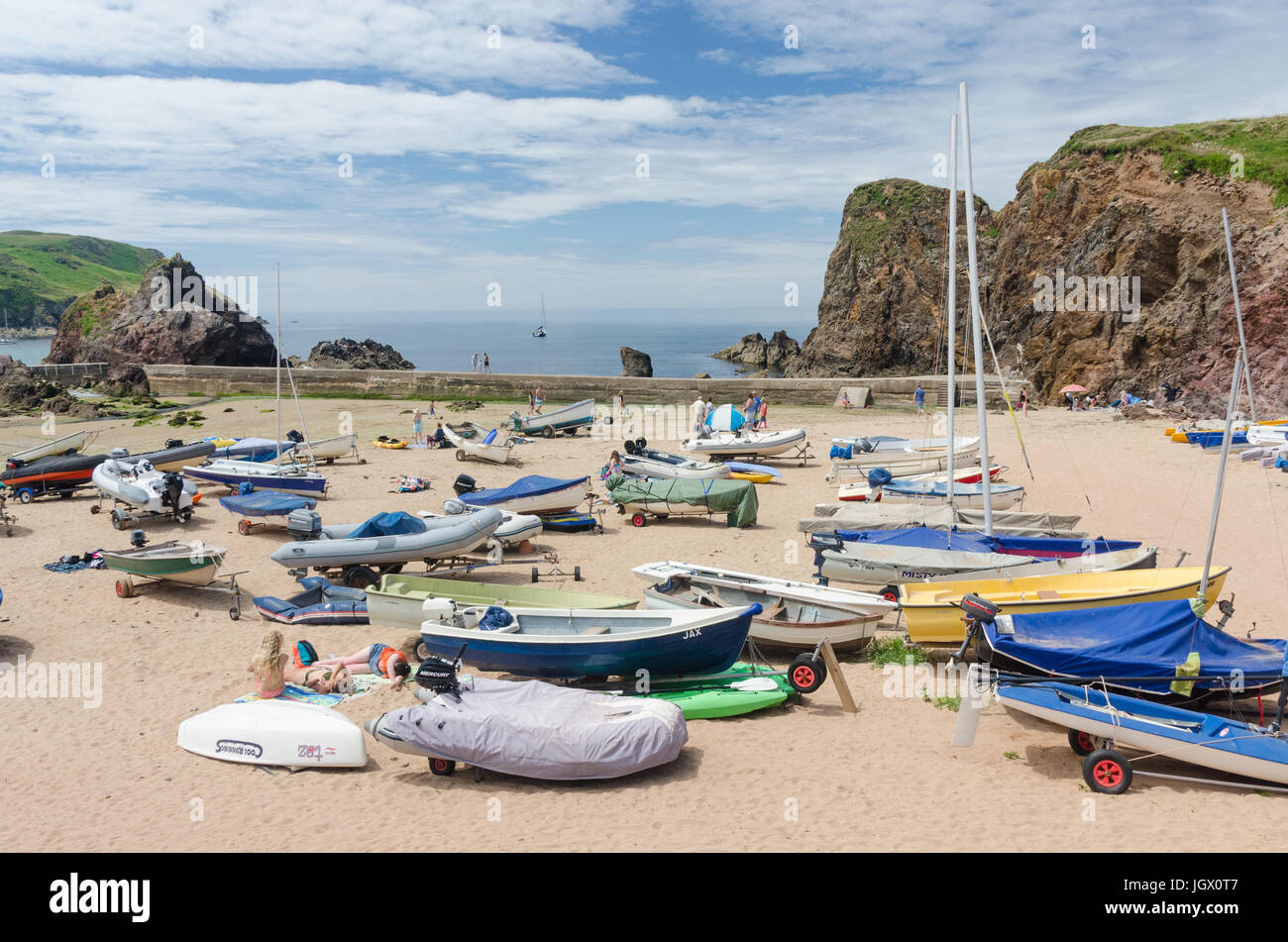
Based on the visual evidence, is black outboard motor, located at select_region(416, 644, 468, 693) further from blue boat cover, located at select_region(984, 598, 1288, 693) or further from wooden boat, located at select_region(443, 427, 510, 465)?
wooden boat, located at select_region(443, 427, 510, 465)

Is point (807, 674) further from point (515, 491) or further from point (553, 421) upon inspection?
point (553, 421)

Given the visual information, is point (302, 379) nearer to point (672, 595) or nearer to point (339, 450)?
point (339, 450)

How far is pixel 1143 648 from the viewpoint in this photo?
31.2 ft

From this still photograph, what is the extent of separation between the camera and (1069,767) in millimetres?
8805

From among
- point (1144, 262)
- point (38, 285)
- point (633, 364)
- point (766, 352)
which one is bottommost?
point (633, 364)

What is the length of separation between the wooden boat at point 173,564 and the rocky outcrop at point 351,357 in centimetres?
3937

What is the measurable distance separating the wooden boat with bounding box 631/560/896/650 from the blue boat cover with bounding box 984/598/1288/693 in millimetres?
1936

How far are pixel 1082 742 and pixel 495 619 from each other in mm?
6416

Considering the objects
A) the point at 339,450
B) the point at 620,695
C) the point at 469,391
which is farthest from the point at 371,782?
the point at 469,391

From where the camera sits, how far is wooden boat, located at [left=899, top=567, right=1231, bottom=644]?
10945 millimetres

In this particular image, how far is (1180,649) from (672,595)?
234 inches

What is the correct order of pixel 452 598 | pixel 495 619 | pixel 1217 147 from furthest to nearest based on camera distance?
pixel 1217 147
pixel 452 598
pixel 495 619

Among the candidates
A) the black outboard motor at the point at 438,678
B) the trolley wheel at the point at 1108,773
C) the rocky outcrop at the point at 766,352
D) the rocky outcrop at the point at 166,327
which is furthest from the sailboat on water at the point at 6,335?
the trolley wheel at the point at 1108,773

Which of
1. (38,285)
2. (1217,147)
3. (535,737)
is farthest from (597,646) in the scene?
(38,285)
